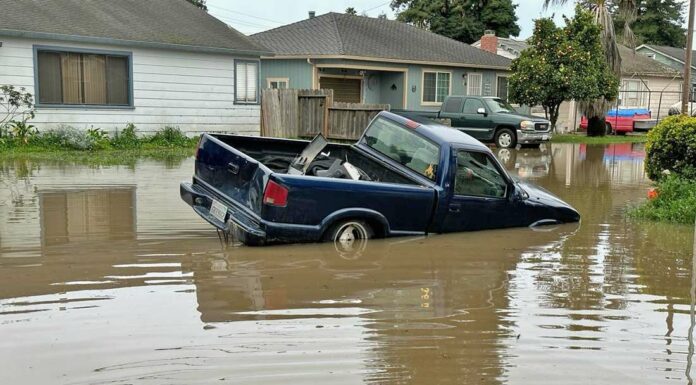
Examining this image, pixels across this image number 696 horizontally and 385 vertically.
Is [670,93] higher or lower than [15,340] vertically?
higher

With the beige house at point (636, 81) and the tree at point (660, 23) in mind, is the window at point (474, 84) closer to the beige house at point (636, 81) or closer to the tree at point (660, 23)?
the beige house at point (636, 81)

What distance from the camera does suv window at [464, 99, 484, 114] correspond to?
25734 millimetres

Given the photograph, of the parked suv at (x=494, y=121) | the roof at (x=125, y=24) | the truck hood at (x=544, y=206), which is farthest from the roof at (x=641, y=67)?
the truck hood at (x=544, y=206)

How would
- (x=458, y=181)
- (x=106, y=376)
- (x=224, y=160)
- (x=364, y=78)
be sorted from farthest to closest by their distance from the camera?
(x=364, y=78)
(x=458, y=181)
(x=224, y=160)
(x=106, y=376)

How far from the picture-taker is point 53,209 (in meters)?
10.2

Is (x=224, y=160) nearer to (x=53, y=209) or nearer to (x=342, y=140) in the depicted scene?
(x=53, y=209)

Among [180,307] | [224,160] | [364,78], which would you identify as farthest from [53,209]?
[364,78]

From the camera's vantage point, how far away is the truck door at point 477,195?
869 cm

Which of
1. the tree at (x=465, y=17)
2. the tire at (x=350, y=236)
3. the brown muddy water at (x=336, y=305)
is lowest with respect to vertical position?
the brown muddy water at (x=336, y=305)

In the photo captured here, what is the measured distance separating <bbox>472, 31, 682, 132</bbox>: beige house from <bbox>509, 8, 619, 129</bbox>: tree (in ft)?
31.8

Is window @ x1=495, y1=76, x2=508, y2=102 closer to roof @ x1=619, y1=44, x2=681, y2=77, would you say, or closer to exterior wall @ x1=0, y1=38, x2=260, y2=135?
roof @ x1=619, y1=44, x2=681, y2=77

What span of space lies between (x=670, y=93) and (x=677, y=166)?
37466 mm

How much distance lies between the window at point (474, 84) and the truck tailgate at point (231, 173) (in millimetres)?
24975

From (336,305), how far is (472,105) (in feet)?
68.1
